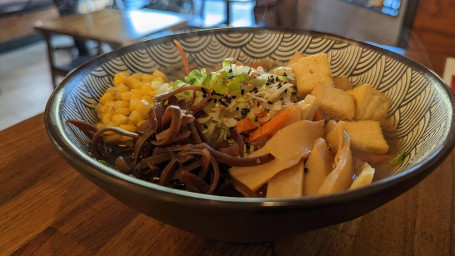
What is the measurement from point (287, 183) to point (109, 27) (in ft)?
11.8

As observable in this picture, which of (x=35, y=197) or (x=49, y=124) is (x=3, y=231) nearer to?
(x=35, y=197)

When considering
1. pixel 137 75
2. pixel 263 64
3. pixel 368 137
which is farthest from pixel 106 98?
pixel 368 137

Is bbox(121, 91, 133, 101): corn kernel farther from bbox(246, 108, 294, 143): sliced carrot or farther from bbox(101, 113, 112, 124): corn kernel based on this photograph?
bbox(246, 108, 294, 143): sliced carrot

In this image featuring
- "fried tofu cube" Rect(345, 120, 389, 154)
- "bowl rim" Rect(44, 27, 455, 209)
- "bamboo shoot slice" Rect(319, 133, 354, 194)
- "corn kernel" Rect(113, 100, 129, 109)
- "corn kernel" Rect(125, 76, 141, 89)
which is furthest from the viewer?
"corn kernel" Rect(125, 76, 141, 89)

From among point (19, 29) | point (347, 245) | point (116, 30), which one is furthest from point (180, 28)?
point (347, 245)

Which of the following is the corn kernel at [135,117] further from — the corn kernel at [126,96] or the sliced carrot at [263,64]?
the sliced carrot at [263,64]

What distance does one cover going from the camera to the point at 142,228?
0.86 metres

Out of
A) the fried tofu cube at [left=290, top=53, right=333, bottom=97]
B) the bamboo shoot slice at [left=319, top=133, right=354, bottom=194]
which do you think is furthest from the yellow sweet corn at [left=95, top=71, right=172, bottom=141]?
the bamboo shoot slice at [left=319, top=133, right=354, bottom=194]

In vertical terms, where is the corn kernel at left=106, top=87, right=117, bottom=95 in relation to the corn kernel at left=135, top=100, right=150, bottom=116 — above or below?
above

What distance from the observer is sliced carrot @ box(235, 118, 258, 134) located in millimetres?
990

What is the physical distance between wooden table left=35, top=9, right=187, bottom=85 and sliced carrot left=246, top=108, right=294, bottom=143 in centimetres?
282

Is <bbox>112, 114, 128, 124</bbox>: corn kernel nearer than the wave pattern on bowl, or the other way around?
the wave pattern on bowl

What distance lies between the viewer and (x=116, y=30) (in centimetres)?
380

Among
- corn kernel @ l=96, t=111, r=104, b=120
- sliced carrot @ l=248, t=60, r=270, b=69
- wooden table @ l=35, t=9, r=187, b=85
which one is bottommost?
wooden table @ l=35, t=9, r=187, b=85
